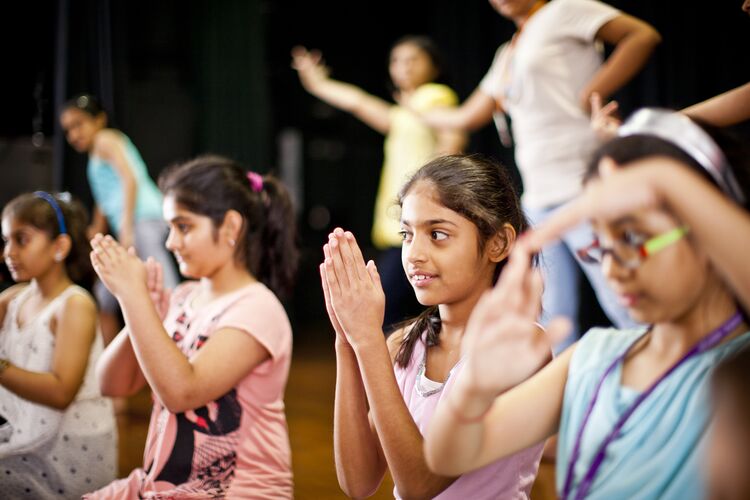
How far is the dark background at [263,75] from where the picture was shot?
11.9 feet

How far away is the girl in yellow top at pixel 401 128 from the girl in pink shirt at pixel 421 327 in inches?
53.8

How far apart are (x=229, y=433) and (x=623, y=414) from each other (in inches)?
34.7

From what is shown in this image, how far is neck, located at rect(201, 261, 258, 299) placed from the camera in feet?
5.60

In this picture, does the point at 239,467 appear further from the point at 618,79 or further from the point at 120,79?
the point at 120,79

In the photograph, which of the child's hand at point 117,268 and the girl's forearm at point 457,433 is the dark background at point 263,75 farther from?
the girl's forearm at point 457,433

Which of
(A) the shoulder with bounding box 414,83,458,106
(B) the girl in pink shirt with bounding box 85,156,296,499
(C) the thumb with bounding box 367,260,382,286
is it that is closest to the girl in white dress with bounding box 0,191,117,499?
(B) the girl in pink shirt with bounding box 85,156,296,499

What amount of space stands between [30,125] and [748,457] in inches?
181

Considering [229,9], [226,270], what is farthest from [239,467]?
[229,9]

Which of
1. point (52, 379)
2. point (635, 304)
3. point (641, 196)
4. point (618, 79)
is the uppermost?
point (618, 79)

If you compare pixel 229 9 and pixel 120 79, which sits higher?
pixel 229 9

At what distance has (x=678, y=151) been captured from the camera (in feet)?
2.54

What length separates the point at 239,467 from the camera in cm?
150

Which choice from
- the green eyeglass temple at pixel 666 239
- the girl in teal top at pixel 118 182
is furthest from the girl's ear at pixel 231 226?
the girl in teal top at pixel 118 182

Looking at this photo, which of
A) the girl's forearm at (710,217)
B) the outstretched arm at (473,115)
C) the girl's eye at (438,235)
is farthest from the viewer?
the outstretched arm at (473,115)
